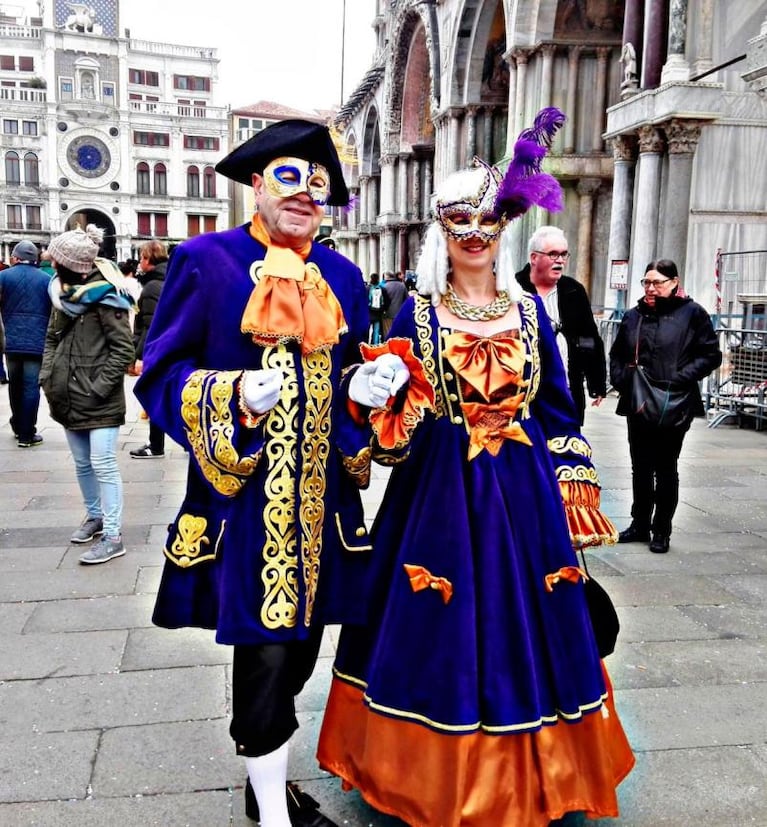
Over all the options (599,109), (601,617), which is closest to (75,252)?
(601,617)

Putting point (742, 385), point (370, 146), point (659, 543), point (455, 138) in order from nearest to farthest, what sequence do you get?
point (659, 543), point (742, 385), point (455, 138), point (370, 146)

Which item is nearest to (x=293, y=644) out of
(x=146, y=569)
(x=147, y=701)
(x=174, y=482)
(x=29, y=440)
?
(x=147, y=701)

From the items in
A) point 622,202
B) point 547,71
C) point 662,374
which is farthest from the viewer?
point 547,71

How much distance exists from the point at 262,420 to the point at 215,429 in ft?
0.43

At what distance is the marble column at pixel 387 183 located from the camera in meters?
27.3

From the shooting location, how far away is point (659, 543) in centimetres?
533

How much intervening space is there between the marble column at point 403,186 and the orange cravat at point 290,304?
2563 cm

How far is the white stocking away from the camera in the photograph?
2262 mm

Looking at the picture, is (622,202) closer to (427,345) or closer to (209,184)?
(427,345)

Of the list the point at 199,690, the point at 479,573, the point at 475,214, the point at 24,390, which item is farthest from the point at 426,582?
the point at 24,390

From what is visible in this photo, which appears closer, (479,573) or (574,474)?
(479,573)

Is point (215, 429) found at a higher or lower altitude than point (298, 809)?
higher

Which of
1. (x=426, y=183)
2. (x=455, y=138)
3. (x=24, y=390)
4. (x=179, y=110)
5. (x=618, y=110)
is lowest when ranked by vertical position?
(x=24, y=390)

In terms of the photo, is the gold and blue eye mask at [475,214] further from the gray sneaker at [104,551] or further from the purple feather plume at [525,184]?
the gray sneaker at [104,551]
